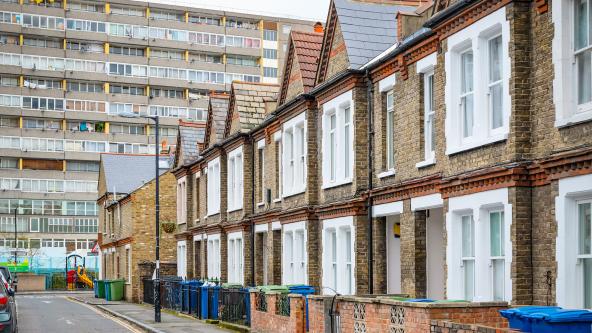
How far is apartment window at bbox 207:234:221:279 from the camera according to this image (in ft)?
123

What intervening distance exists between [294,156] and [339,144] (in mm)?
3918

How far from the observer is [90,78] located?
109312 mm

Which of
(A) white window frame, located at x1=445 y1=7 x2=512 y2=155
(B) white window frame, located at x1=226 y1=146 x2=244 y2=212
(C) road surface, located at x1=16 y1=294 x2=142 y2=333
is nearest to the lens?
(A) white window frame, located at x1=445 y1=7 x2=512 y2=155

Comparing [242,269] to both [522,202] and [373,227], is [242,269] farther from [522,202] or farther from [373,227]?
[522,202]

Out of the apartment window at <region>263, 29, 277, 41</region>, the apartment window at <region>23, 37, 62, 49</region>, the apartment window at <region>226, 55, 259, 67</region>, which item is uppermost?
the apartment window at <region>263, 29, 277, 41</region>

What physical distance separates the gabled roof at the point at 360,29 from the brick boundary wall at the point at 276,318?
5.99 metres

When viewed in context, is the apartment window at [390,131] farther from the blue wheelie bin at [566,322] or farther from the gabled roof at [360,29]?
the blue wheelie bin at [566,322]

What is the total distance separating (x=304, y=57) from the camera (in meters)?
27.8

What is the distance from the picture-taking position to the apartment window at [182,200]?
43.9 m

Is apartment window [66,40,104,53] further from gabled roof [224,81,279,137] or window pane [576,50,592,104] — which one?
window pane [576,50,592,104]

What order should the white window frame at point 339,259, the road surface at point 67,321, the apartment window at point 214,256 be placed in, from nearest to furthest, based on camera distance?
the white window frame at point 339,259 → the road surface at point 67,321 → the apartment window at point 214,256

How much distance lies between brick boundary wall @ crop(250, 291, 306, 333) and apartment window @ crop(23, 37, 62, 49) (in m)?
89.3

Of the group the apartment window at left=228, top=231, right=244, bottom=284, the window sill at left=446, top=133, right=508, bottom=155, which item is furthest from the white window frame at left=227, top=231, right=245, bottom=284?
the window sill at left=446, top=133, right=508, bottom=155

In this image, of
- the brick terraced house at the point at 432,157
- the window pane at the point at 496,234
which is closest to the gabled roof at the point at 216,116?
the brick terraced house at the point at 432,157
